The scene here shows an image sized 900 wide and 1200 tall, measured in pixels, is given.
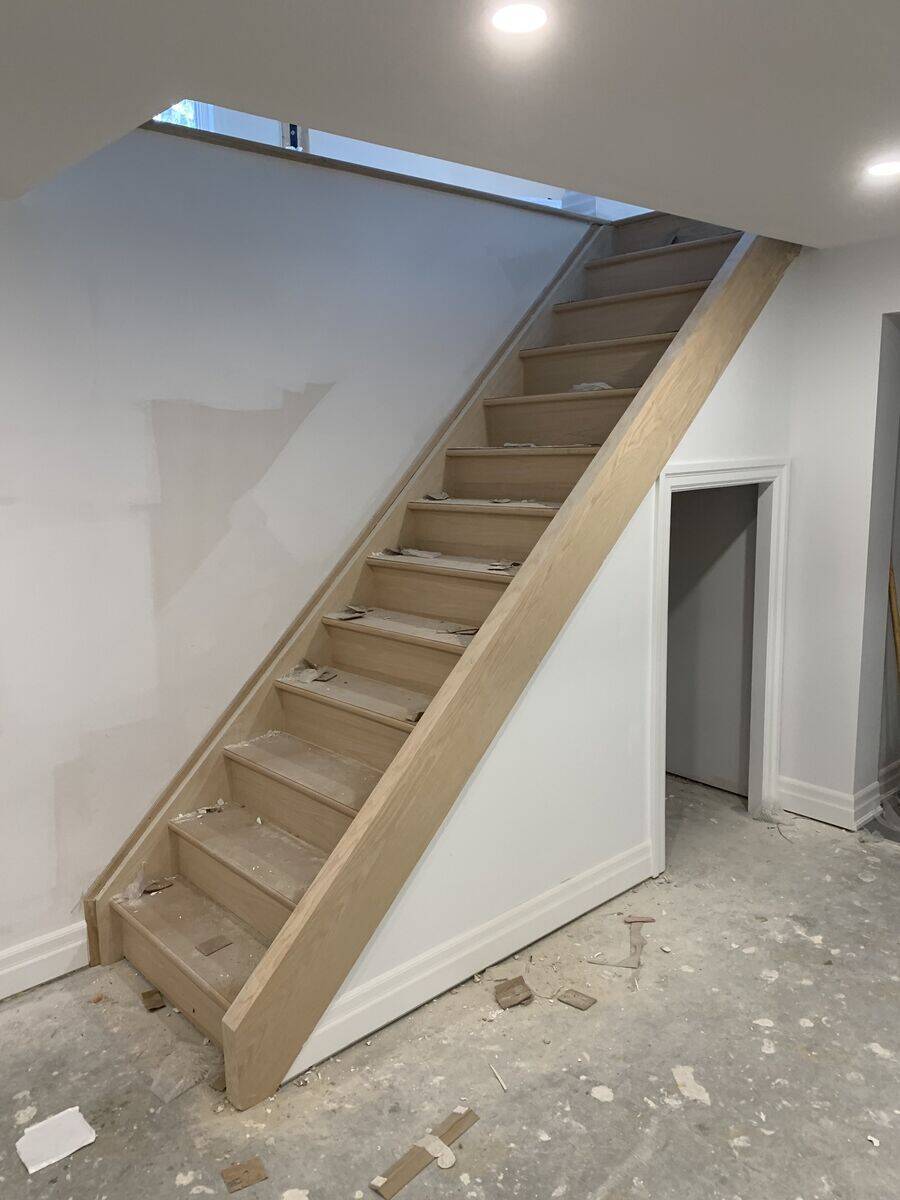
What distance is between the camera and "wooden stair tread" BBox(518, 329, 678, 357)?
341cm

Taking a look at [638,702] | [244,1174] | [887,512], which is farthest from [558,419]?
[244,1174]

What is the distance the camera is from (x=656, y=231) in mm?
4109

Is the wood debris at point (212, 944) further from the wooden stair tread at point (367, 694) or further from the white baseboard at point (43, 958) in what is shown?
the wooden stair tread at point (367, 694)

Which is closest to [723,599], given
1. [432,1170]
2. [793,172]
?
[793,172]

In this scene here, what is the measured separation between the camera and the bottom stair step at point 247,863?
8.52 ft

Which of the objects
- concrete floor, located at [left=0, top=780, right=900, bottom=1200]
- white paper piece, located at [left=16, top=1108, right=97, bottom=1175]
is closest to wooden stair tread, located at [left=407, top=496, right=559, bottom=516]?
concrete floor, located at [left=0, top=780, right=900, bottom=1200]

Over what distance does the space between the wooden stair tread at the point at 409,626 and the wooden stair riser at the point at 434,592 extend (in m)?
0.03

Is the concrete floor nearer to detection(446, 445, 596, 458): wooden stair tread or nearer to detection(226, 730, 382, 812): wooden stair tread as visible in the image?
detection(226, 730, 382, 812): wooden stair tread

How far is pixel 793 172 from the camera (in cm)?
239

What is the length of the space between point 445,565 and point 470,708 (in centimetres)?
79

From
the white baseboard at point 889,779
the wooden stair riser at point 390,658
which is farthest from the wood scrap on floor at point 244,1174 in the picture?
the white baseboard at point 889,779

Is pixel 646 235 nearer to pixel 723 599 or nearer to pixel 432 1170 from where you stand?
pixel 723 599

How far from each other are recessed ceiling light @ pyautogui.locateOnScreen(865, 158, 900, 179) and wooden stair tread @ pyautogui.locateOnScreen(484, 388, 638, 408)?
102cm

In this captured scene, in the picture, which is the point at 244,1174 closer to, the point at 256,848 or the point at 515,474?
the point at 256,848
